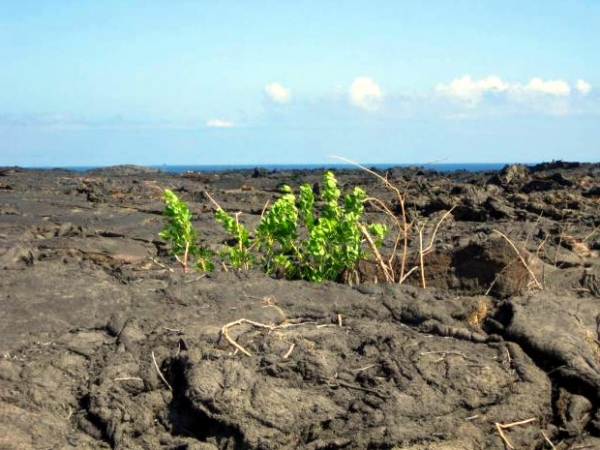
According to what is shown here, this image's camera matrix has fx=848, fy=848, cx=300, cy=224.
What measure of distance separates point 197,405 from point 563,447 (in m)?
2.05

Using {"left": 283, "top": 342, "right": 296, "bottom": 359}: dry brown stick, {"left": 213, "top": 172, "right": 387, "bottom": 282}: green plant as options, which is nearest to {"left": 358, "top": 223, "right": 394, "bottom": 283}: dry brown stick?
{"left": 213, "top": 172, "right": 387, "bottom": 282}: green plant

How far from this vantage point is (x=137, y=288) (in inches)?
240

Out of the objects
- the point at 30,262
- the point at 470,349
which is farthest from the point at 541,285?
the point at 30,262

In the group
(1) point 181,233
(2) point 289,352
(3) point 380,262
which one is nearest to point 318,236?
(3) point 380,262

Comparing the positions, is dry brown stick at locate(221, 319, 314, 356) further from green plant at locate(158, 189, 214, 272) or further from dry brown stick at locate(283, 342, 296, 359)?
green plant at locate(158, 189, 214, 272)

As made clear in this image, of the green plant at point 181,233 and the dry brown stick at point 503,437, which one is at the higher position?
the green plant at point 181,233

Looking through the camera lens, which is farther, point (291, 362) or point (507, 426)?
point (291, 362)

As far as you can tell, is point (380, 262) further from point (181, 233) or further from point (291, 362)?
point (291, 362)

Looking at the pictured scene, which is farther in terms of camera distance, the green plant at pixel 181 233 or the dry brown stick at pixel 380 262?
the green plant at pixel 181 233

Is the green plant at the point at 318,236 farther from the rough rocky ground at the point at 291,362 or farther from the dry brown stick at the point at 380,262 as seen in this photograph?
the rough rocky ground at the point at 291,362

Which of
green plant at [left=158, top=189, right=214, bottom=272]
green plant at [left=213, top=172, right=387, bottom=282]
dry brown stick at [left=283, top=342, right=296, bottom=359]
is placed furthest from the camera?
green plant at [left=158, top=189, right=214, bottom=272]

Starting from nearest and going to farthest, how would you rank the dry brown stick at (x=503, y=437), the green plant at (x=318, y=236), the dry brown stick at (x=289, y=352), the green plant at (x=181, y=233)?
the dry brown stick at (x=503, y=437), the dry brown stick at (x=289, y=352), the green plant at (x=318, y=236), the green plant at (x=181, y=233)

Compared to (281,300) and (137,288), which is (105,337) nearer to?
(137,288)

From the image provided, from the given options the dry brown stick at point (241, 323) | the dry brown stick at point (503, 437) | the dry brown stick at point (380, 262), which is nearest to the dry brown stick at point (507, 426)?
the dry brown stick at point (503, 437)
